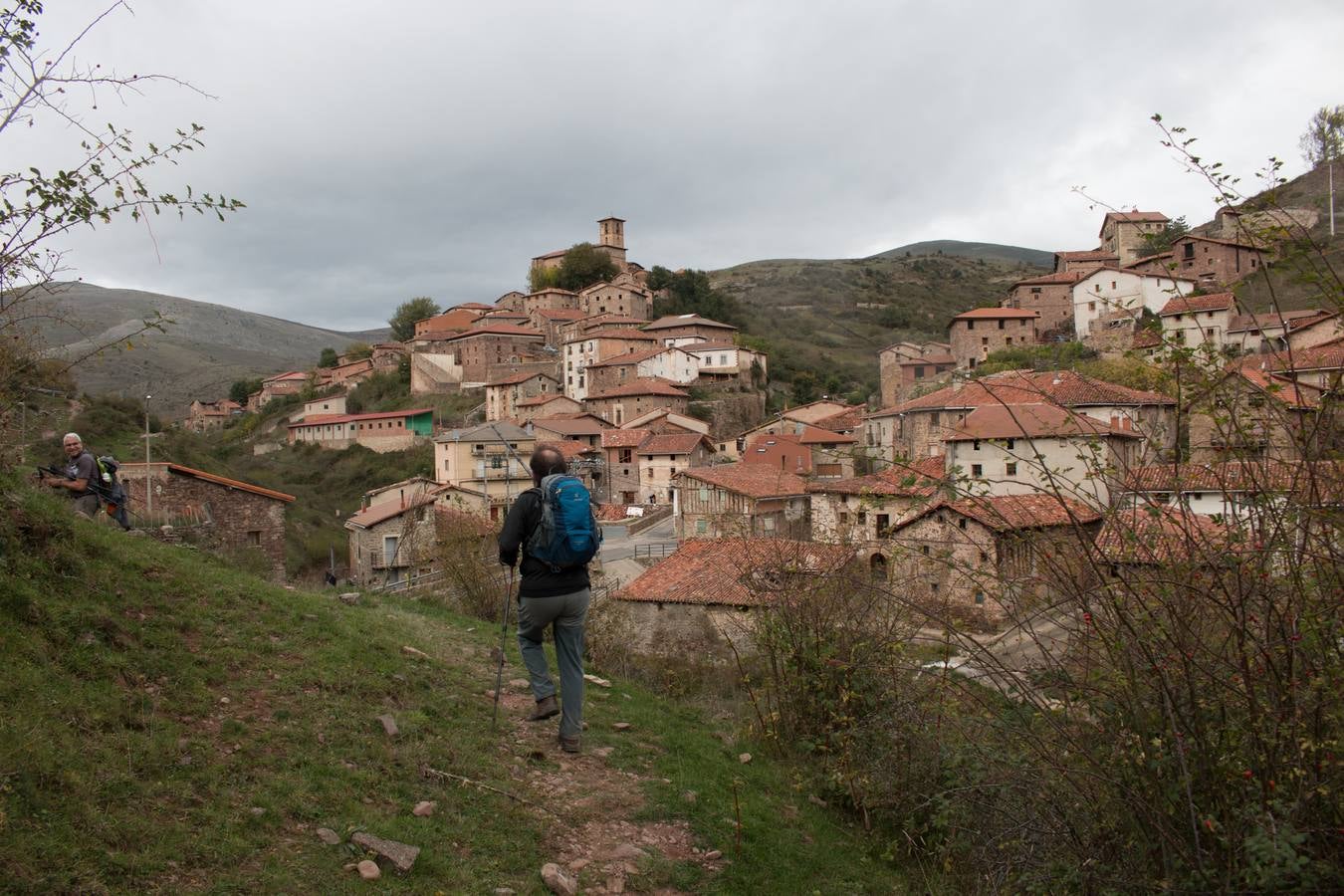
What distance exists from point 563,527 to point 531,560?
1.46 feet

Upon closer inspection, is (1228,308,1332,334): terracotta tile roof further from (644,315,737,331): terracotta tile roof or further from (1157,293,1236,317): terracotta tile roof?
(644,315,737,331): terracotta tile roof

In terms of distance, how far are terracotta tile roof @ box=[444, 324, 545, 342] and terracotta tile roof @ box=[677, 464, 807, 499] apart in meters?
45.8

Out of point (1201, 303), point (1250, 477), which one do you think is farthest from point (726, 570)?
point (1201, 303)

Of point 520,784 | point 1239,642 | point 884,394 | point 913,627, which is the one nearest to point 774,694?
point 913,627

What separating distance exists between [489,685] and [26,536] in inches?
149

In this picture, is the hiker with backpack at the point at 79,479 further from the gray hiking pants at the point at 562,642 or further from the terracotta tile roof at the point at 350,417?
the terracotta tile roof at the point at 350,417

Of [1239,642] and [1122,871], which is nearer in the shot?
[1239,642]

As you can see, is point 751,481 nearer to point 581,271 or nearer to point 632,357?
point 632,357

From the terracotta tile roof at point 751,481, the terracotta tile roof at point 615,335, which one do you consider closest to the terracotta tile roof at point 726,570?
the terracotta tile roof at point 751,481

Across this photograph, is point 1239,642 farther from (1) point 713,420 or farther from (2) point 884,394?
(1) point 713,420

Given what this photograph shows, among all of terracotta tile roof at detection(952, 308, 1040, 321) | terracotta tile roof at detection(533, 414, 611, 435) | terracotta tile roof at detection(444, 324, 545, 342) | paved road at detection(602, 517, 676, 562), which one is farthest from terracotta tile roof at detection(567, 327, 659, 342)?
paved road at detection(602, 517, 676, 562)

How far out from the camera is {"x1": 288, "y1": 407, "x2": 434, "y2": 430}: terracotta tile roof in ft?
241

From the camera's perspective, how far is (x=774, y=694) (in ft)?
29.1

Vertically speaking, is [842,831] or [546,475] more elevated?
[546,475]
